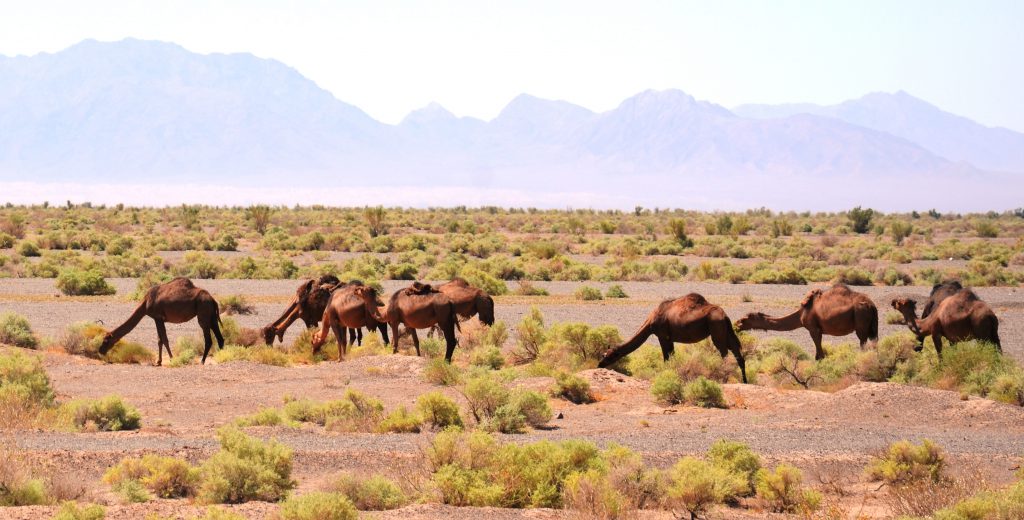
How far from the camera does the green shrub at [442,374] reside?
60.2ft

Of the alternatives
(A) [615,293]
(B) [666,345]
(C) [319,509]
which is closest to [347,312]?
(B) [666,345]

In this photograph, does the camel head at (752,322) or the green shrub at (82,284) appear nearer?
the camel head at (752,322)

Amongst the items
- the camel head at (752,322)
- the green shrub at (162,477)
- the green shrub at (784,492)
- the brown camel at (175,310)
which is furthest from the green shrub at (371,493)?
the brown camel at (175,310)

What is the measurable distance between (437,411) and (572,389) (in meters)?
3.28

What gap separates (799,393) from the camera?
1723 centimetres

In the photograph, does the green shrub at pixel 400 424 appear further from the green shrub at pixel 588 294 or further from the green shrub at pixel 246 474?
the green shrub at pixel 588 294

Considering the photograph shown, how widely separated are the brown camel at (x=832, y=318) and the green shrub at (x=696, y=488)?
29.9ft

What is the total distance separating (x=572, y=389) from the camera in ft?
57.1

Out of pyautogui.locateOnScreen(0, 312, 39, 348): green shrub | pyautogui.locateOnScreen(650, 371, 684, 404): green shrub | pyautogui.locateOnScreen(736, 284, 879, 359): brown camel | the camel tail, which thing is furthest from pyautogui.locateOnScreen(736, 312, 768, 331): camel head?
pyautogui.locateOnScreen(0, 312, 39, 348): green shrub

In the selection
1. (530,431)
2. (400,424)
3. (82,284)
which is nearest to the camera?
(400,424)

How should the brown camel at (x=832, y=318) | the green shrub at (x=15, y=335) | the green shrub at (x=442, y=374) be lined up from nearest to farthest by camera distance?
the green shrub at (x=442, y=374)
the brown camel at (x=832, y=318)
the green shrub at (x=15, y=335)

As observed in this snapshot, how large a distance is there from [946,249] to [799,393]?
4036cm

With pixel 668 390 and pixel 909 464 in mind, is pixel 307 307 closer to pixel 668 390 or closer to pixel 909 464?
pixel 668 390

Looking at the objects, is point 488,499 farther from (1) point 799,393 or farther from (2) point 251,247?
(2) point 251,247
